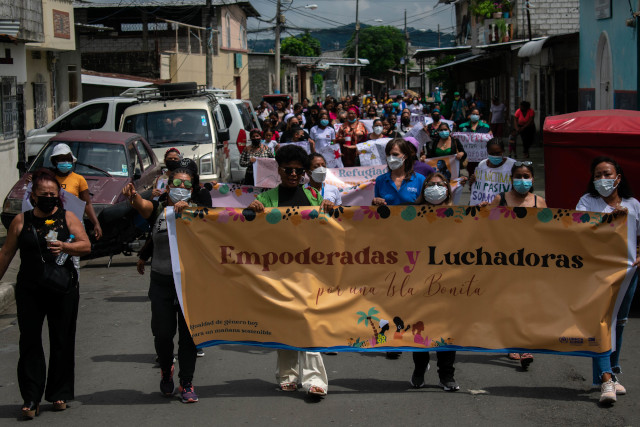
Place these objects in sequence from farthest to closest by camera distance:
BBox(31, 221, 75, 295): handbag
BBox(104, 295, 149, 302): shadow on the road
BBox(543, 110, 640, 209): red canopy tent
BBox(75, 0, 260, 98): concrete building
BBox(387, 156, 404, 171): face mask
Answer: BBox(75, 0, 260, 98): concrete building, BBox(104, 295, 149, 302): shadow on the road, BBox(543, 110, 640, 209): red canopy tent, BBox(387, 156, 404, 171): face mask, BBox(31, 221, 75, 295): handbag

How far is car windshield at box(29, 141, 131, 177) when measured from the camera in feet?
44.2

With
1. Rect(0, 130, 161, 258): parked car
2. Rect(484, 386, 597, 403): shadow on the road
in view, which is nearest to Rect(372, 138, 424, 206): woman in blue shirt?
Rect(484, 386, 597, 403): shadow on the road

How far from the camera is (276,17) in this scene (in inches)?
1890

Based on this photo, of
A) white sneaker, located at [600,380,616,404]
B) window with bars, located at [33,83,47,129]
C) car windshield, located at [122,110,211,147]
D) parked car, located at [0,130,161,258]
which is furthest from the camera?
window with bars, located at [33,83,47,129]

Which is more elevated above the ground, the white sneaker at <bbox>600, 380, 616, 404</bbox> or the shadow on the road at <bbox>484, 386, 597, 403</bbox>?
the white sneaker at <bbox>600, 380, 616, 404</bbox>

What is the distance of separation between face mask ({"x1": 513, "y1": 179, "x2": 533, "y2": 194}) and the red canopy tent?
2213mm

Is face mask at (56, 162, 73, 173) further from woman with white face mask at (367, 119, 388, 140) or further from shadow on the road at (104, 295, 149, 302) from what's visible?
woman with white face mask at (367, 119, 388, 140)

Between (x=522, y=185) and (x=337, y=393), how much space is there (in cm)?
220

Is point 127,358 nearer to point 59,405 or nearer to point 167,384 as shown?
point 167,384

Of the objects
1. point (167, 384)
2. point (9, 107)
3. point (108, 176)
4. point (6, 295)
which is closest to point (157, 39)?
point (9, 107)

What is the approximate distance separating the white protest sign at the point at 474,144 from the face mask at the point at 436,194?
9.62 metres

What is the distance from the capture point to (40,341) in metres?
6.05

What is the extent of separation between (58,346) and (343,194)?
574 centimetres

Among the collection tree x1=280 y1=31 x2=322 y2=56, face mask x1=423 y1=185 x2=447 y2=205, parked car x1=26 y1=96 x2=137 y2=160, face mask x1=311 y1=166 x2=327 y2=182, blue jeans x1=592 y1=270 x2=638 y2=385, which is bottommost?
blue jeans x1=592 y1=270 x2=638 y2=385
